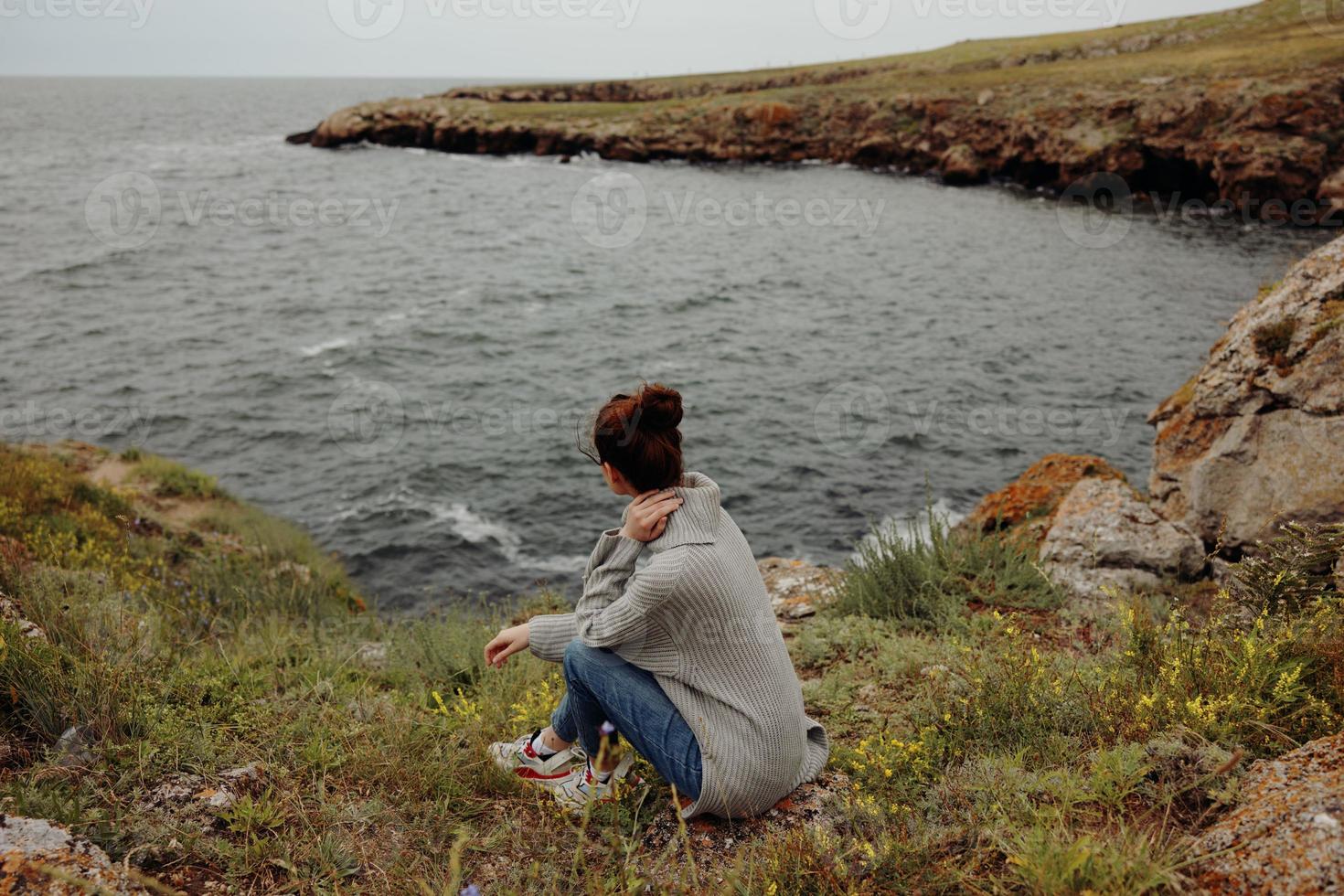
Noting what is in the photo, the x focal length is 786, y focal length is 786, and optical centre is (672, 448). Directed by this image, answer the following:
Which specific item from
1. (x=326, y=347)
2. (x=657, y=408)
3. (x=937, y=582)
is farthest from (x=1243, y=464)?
(x=326, y=347)

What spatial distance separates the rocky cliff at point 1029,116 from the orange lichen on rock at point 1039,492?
32075 millimetres

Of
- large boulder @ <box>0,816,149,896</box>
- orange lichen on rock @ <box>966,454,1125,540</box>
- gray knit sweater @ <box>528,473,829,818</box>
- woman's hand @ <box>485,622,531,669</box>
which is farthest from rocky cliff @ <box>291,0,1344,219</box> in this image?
large boulder @ <box>0,816,149,896</box>

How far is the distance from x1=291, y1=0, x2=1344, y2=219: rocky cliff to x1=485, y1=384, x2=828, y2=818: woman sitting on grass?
38591 mm

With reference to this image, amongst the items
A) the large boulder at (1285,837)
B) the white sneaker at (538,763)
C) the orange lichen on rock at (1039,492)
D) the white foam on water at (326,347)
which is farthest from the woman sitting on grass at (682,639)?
the white foam on water at (326,347)

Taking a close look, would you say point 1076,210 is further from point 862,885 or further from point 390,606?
point 862,885


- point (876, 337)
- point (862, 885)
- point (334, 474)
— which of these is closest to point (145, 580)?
point (862, 885)

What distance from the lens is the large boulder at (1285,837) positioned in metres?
2.35

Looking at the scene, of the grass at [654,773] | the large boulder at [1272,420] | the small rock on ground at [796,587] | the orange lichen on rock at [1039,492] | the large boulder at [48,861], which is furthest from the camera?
the orange lichen on rock at [1039,492]

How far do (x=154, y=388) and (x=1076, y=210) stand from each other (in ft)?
121

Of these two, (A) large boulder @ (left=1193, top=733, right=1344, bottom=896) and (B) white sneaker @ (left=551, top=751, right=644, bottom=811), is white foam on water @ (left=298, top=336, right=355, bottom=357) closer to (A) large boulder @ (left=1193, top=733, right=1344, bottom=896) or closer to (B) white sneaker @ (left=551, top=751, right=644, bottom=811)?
(B) white sneaker @ (left=551, top=751, right=644, bottom=811)

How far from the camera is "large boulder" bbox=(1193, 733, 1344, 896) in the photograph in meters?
2.35

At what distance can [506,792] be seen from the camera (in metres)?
3.88

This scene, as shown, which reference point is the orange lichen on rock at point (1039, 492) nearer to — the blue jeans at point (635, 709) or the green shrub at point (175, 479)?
the blue jeans at point (635, 709)

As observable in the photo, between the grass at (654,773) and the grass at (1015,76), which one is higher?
the grass at (1015,76)
